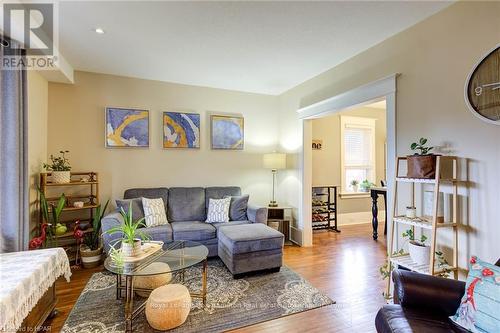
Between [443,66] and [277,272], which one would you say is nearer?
[443,66]

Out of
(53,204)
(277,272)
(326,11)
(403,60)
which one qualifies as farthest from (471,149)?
(53,204)

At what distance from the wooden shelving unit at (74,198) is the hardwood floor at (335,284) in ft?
1.85

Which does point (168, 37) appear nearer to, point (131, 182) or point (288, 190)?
point (131, 182)

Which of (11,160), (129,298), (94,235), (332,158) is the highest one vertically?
(332,158)

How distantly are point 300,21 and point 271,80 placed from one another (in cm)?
167

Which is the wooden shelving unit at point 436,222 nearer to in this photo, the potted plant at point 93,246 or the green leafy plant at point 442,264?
the green leafy plant at point 442,264

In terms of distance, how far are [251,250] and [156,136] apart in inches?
95.5

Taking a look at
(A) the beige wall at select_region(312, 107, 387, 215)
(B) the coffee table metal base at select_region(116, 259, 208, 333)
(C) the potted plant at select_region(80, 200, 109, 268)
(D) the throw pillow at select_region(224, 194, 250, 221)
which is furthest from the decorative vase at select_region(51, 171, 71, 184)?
(A) the beige wall at select_region(312, 107, 387, 215)

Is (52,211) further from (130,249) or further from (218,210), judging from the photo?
(218,210)

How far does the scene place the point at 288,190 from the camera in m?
4.54

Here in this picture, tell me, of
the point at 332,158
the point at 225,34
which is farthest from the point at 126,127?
the point at 332,158

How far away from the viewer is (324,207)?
203 inches

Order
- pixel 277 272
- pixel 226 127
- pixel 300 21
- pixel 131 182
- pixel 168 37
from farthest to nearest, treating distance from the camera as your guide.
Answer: pixel 226 127
pixel 131 182
pixel 277 272
pixel 168 37
pixel 300 21

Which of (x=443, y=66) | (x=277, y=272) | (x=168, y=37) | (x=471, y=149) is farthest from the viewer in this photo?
(x=277, y=272)
